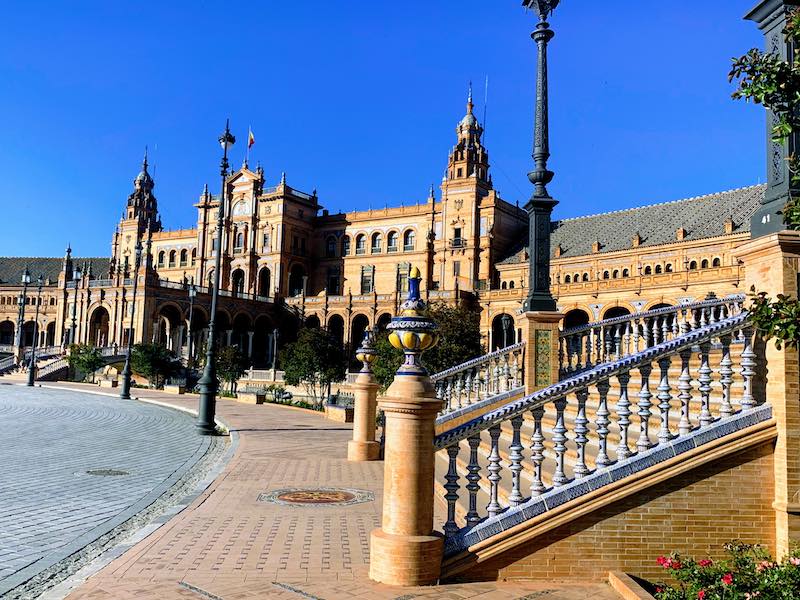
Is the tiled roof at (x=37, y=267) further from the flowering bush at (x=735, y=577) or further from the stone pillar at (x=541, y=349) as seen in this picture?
the flowering bush at (x=735, y=577)

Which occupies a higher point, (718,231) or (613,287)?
(718,231)

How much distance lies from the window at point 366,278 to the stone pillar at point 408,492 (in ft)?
227

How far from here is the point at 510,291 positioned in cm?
5866

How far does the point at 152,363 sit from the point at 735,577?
4460 centimetres

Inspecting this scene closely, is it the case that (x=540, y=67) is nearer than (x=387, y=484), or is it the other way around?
(x=387, y=484)

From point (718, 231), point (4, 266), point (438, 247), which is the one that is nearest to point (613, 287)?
point (718, 231)

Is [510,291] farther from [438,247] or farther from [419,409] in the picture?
[419,409]

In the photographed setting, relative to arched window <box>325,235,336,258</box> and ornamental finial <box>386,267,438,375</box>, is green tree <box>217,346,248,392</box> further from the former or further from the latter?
ornamental finial <box>386,267,438,375</box>

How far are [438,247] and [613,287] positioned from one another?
865 inches

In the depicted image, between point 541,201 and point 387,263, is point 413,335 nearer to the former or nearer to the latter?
point 541,201

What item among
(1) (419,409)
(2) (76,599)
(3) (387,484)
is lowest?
(2) (76,599)

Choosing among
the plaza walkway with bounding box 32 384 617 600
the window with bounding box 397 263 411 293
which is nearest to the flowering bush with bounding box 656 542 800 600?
the plaza walkway with bounding box 32 384 617 600

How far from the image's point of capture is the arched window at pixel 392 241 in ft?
243

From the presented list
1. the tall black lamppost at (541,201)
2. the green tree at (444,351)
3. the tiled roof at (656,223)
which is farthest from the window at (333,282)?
the tall black lamppost at (541,201)
